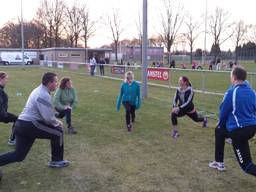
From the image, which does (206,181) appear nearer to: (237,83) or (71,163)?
(237,83)

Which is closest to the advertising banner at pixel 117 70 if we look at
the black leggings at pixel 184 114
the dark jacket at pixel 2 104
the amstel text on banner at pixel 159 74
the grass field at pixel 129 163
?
the amstel text on banner at pixel 159 74

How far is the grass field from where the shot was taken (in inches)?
225

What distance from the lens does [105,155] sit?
737 centimetres

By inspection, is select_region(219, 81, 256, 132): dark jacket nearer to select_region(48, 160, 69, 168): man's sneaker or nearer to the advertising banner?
select_region(48, 160, 69, 168): man's sneaker

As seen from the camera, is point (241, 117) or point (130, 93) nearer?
point (241, 117)

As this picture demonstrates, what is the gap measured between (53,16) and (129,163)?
7172 cm

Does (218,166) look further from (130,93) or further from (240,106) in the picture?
(130,93)

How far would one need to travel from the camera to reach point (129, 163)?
6.82 metres

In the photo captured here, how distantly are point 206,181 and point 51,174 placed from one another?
243 cm

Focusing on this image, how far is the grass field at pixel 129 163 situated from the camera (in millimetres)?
5703

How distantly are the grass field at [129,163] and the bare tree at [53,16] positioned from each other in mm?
67300

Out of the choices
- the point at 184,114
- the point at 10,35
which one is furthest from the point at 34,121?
the point at 10,35

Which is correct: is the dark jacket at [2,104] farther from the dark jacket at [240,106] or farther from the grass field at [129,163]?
the dark jacket at [240,106]

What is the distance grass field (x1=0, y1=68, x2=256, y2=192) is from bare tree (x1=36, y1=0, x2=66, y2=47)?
6730 cm
